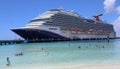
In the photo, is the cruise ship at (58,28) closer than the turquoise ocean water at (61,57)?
No

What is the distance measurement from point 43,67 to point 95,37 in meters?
96.1

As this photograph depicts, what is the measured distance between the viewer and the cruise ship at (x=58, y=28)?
89438 millimetres

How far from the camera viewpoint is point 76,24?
351 feet

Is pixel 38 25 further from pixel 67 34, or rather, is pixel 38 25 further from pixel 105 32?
pixel 105 32

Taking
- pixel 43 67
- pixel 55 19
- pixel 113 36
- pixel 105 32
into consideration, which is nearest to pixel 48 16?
pixel 55 19

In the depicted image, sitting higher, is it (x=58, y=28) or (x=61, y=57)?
(x=58, y=28)

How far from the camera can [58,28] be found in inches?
3760

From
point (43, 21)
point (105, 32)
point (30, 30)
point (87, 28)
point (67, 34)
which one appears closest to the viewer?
point (30, 30)

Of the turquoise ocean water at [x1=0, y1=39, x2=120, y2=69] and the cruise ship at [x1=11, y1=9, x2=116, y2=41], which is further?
the cruise ship at [x1=11, y1=9, x2=116, y2=41]

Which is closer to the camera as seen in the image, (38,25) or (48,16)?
(38,25)

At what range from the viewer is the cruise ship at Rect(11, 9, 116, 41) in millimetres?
89438

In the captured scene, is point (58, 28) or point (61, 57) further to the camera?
point (58, 28)

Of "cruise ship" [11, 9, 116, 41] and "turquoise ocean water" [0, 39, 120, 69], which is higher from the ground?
"cruise ship" [11, 9, 116, 41]

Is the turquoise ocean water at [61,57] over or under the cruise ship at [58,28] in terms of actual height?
under
